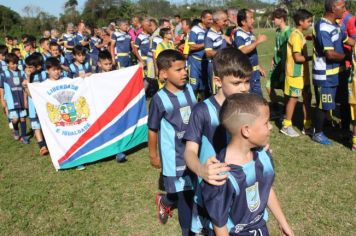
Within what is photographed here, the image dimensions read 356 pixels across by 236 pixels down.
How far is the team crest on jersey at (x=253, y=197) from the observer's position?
2.14m

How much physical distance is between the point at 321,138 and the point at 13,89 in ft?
18.3

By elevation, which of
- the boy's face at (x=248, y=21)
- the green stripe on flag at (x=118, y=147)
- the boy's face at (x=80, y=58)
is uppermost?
the boy's face at (x=248, y=21)

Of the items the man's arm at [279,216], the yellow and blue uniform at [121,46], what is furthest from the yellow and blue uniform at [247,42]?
the yellow and blue uniform at [121,46]

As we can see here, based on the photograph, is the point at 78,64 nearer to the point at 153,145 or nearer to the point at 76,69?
the point at 76,69

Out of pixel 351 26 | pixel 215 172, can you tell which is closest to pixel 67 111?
pixel 215 172

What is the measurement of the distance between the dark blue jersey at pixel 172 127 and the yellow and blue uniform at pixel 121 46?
7847 mm

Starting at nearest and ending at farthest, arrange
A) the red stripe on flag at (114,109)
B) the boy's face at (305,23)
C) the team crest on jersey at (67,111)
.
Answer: the team crest on jersey at (67,111)
the red stripe on flag at (114,109)
the boy's face at (305,23)

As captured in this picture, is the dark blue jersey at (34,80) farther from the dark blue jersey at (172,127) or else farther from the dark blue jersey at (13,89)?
the dark blue jersey at (172,127)

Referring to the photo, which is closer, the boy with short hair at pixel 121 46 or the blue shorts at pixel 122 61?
the boy with short hair at pixel 121 46

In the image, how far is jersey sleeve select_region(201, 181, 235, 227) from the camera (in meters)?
2.02

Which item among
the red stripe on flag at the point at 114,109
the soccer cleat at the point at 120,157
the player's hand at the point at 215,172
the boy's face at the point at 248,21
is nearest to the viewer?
the player's hand at the point at 215,172

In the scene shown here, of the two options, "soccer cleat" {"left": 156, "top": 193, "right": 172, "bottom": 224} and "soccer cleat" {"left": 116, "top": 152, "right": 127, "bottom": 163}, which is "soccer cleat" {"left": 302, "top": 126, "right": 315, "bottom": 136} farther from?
"soccer cleat" {"left": 156, "top": 193, "right": 172, "bottom": 224}

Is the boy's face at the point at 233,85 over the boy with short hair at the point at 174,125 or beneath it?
over

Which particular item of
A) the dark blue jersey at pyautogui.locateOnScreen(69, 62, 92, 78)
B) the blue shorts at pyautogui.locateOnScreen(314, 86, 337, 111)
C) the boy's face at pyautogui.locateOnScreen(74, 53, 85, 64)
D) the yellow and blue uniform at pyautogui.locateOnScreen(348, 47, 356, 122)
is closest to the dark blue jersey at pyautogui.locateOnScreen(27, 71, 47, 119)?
the dark blue jersey at pyautogui.locateOnScreen(69, 62, 92, 78)
